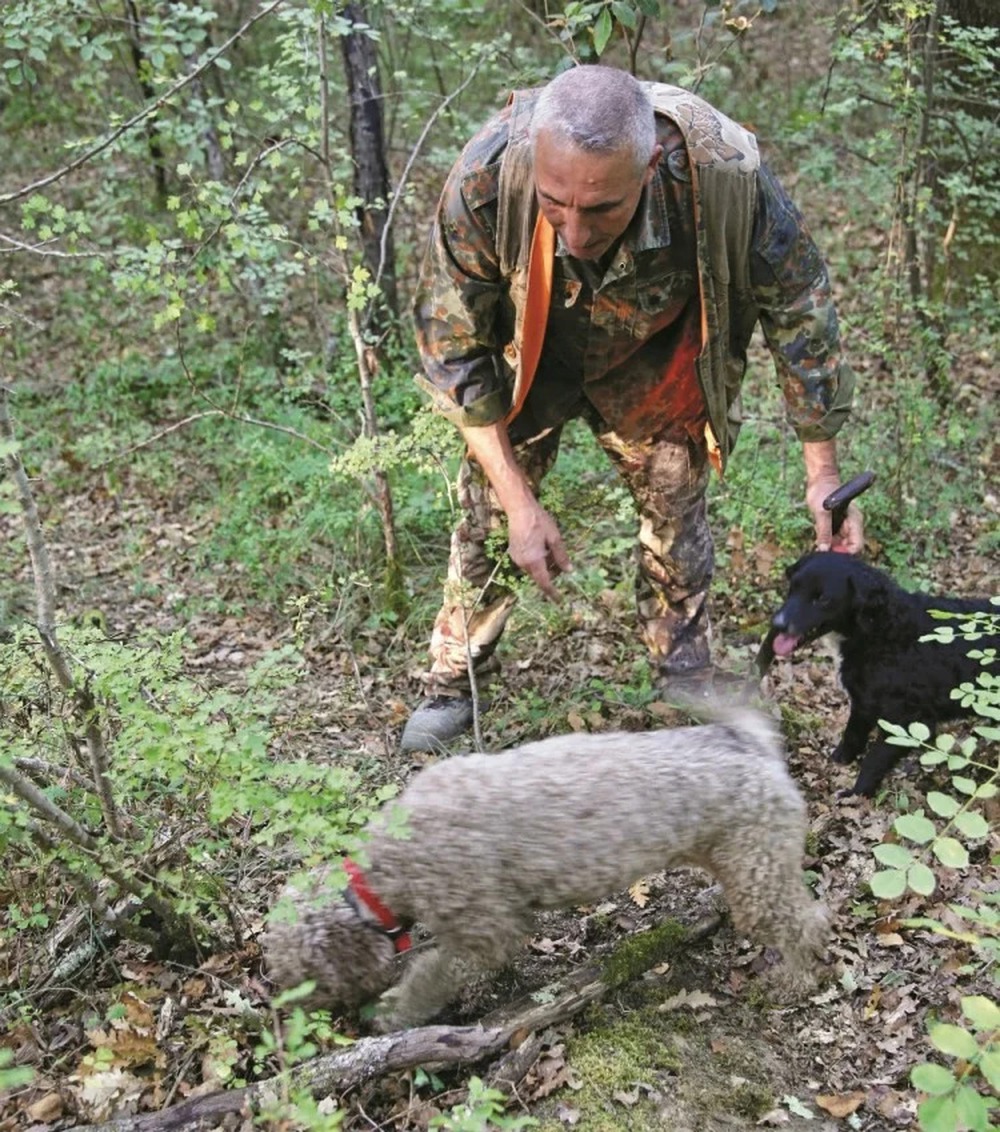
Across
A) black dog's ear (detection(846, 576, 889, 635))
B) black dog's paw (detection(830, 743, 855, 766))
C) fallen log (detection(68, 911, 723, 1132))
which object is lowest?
black dog's paw (detection(830, 743, 855, 766))

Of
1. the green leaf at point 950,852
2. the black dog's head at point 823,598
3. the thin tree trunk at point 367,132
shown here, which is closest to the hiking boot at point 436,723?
the black dog's head at point 823,598

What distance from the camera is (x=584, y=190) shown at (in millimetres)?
3340

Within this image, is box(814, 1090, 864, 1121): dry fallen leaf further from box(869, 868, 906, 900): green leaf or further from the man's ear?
the man's ear

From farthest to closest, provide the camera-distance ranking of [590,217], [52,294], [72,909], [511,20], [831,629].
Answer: [511,20] → [52,294] → [831,629] → [72,909] → [590,217]

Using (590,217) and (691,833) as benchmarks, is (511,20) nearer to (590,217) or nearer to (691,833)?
(590,217)

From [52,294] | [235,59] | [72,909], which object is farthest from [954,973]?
[235,59]

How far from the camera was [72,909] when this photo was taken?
12.6ft

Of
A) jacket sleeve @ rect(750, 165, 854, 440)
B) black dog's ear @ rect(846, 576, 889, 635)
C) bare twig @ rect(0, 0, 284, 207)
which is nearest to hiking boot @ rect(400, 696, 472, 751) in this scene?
black dog's ear @ rect(846, 576, 889, 635)

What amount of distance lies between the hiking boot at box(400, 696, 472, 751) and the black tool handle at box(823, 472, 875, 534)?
1.99 metres

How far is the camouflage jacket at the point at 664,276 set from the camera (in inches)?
151

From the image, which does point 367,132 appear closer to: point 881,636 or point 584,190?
point 584,190

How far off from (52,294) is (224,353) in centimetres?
282

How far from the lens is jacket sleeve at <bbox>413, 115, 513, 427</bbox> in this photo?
396 cm

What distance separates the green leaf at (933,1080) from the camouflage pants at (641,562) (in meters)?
2.70
